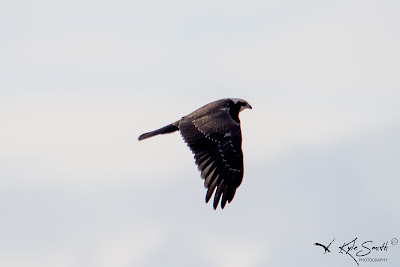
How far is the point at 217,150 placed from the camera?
36156 millimetres

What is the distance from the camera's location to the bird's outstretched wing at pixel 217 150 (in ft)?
116

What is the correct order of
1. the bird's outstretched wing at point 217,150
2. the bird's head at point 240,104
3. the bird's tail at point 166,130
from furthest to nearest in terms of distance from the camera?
the bird's head at point 240,104 < the bird's tail at point 166,130 < the bird's outstretched wing at point 217,150

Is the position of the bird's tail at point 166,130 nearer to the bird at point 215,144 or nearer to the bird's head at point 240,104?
the bird at point 215,144

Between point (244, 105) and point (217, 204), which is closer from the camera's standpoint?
point (217, 204)

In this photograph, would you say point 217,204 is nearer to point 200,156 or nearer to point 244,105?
point 200,156

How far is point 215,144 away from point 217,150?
238 mm

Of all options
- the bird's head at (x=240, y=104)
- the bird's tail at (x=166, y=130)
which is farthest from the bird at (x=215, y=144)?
the bird's head at (x=240, y=104)

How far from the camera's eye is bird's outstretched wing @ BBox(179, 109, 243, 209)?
35.2 metres

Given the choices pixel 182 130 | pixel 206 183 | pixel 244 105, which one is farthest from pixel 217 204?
pixel 244 105

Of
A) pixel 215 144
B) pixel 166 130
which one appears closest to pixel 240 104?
pixel 166 130

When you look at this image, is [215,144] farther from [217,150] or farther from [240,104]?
[240,104]

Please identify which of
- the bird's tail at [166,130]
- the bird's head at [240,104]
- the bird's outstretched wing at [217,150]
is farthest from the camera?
the bird's head at [240,104]

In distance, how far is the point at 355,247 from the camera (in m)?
38.7

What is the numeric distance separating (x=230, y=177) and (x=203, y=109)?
10.9ft
